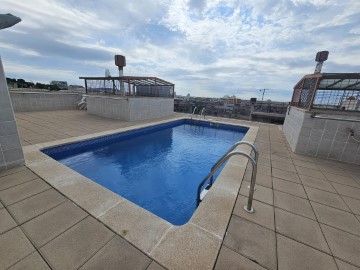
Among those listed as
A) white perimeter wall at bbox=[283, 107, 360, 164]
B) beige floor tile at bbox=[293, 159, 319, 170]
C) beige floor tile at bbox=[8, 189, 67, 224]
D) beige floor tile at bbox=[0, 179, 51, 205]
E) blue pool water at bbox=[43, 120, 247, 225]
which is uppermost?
white perimeter wall at bbox=[283, 107, 360, 164]

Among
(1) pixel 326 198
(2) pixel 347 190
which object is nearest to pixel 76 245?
(1) pixel 326 198

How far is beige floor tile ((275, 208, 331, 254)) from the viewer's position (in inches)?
65.9

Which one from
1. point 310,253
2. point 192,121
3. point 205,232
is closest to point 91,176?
point 205,232

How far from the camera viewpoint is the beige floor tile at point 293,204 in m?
2.15

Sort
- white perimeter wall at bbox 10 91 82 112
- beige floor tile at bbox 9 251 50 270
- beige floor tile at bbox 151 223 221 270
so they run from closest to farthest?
beige floor tile at bbox 9 251 50 270, beige floor tile at bbox 151 223 221 270, white perimeter wall at bbox 10 91 82 112

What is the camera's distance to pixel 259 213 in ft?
6.79

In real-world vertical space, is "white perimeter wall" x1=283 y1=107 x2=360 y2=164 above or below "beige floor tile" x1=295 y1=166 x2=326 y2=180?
above

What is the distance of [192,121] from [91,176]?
7.81 meters

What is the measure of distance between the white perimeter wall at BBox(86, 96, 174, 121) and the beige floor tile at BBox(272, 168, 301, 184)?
7420 mm

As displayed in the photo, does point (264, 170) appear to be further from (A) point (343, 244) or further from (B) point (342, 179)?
(A) point (343, 244)

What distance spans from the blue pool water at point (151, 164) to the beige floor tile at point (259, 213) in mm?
1113

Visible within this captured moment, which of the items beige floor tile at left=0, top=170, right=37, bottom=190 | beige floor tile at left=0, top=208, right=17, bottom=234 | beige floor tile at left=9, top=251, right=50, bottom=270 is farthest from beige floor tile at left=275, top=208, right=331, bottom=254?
beige floor tile at left=0, top=170, right=37, bottom=190

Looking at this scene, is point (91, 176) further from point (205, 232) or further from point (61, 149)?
point (205, 232)

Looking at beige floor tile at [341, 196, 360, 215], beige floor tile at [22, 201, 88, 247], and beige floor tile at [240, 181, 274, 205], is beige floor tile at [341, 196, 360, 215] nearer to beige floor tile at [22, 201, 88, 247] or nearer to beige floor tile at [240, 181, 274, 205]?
beige floor tile at [240, 181, 274, 205]
